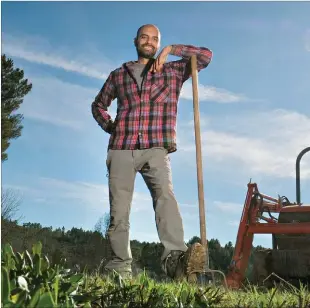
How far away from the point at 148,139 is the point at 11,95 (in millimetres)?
15024

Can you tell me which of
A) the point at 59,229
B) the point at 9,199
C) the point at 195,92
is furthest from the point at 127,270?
the point at 59,229

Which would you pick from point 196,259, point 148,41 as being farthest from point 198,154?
point 148,41

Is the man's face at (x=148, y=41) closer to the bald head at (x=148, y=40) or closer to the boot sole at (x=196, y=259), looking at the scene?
the bald head at (x=148, y=40)

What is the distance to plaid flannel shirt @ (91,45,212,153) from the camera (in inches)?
200

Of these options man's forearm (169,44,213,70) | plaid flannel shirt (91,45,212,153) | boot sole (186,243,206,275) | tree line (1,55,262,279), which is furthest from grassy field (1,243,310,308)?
tree line (1,55,262,279)

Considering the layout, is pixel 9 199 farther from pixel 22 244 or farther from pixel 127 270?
pixel 127 270

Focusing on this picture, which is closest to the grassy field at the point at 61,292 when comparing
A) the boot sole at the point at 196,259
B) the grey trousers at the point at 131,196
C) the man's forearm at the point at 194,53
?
the boot sole at the point at 196,259

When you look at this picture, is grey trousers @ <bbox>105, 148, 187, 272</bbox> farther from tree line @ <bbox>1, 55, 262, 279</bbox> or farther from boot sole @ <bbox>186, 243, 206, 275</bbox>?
tree line @ <bbox>1, 55, 262, 279</bbox>

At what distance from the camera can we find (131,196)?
516 cm

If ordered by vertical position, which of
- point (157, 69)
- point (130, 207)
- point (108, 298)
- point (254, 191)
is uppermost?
point (157, 69)

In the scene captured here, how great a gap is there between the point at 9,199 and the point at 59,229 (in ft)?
13.2

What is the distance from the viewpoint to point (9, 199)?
52.1 feet

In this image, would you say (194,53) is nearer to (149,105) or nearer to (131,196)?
(149,105)

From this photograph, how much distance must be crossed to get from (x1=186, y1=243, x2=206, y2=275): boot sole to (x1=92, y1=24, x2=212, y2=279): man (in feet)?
0.56
